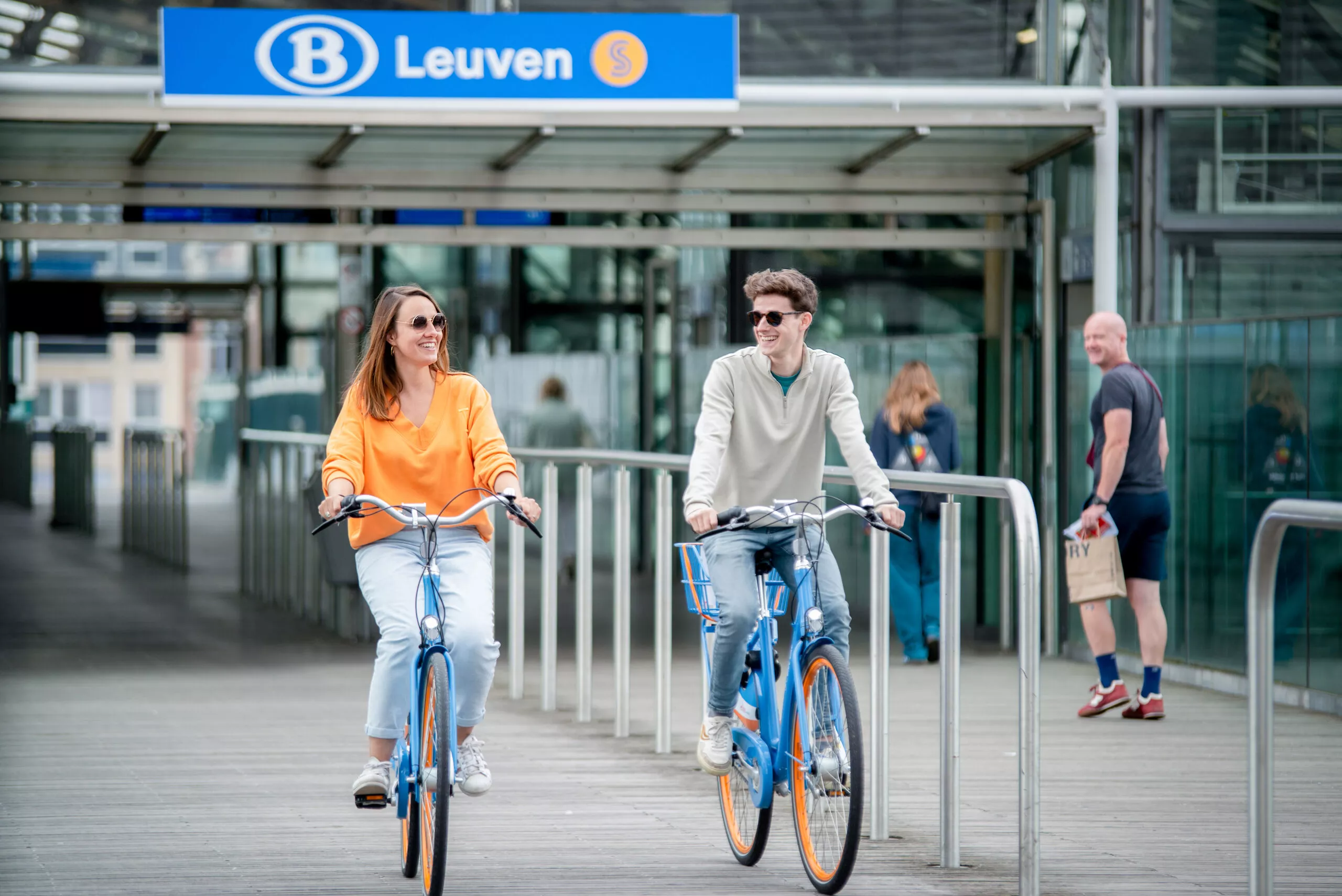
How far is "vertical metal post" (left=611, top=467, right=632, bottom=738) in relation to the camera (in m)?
8.34

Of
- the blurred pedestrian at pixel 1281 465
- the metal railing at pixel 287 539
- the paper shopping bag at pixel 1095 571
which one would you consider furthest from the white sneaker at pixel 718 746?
the metal railing at pixel 287 539

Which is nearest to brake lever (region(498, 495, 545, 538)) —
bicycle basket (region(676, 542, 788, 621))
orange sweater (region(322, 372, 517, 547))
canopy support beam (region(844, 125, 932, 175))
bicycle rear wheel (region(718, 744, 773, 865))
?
orange sweater (region(322, 372, 517, 547))

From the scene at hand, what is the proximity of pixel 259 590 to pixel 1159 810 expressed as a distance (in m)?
9.11

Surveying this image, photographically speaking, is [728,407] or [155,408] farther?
[155,408]

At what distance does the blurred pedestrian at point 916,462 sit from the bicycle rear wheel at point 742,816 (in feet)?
16.4

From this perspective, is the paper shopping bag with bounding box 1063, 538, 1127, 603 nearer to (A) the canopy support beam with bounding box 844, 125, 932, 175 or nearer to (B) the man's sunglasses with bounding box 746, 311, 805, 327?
(A) the canopy support beam with bounding box 844, 125, 932, 175

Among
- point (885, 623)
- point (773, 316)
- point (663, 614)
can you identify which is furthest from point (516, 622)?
point (773, 316)

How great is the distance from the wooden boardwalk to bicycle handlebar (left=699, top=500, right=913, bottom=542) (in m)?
0.99

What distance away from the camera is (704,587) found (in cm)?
570

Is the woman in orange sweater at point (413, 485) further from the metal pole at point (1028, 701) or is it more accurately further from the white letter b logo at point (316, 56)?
the white letter b logo at point (316, 56)

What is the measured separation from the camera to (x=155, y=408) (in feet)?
237

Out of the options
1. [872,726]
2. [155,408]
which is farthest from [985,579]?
[155,408]

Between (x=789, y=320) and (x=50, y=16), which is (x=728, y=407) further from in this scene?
(x=50, y=16)

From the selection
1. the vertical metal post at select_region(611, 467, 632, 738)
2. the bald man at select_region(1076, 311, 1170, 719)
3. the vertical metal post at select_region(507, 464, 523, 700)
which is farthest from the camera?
the vertical metal post at select_region(507, 464, 523, 700)
